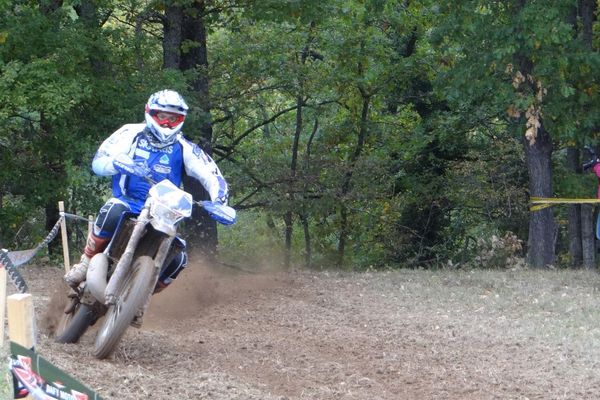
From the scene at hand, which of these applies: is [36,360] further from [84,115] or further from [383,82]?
[383,82]

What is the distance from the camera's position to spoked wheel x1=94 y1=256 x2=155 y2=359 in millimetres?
7504

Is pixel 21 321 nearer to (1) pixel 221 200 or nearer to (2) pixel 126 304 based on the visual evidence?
(2) pixel 126 304

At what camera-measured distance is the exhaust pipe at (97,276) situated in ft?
26.0

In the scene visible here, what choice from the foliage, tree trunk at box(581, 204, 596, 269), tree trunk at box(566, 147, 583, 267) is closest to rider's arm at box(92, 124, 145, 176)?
the foliage

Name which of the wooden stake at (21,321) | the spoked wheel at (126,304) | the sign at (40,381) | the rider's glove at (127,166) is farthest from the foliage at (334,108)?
the sign at (40,381)

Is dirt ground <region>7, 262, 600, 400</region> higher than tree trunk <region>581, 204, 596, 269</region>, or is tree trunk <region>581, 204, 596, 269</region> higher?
tree trunk <region>581, 204, 596, 269</region>

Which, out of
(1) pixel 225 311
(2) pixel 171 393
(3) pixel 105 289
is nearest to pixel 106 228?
A: (3) pixel 105 289

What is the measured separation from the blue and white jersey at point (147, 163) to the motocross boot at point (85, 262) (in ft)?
1.26

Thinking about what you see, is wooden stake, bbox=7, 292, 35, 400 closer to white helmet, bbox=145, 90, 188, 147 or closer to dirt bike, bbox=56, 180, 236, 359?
dirt bike, bbox=56, 180, 236, 359

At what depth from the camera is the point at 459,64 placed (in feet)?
55.3

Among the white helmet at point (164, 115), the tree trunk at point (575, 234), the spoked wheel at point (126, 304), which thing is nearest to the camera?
the spoked wheel at point (126, 304)

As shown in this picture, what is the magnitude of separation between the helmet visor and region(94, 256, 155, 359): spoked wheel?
1.26m

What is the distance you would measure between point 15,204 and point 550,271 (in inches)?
391

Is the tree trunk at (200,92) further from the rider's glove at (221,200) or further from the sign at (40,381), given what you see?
the sign at (40,381)
